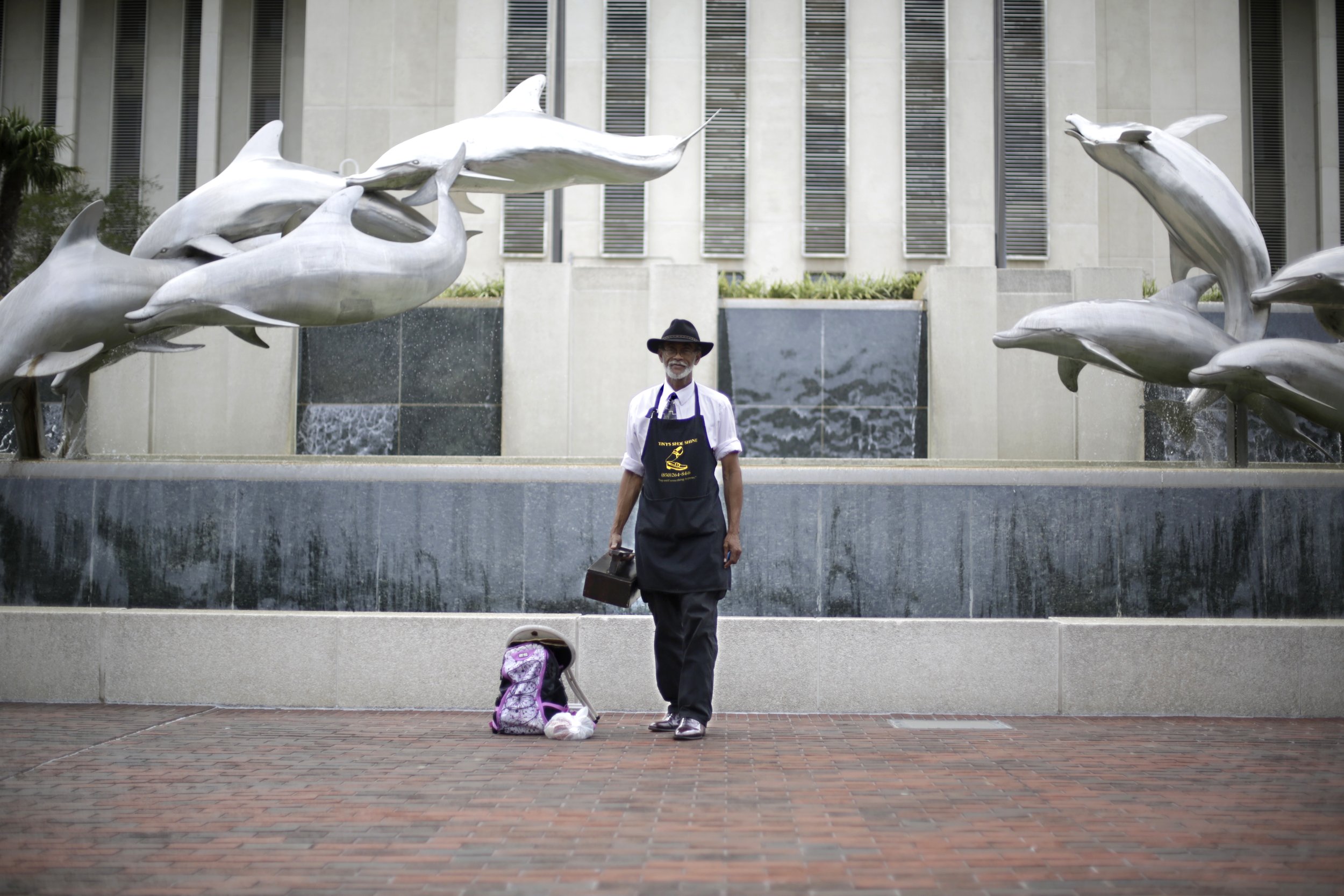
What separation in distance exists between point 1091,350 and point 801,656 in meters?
3.80

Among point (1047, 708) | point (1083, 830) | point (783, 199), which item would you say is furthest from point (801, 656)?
point (783, 199)

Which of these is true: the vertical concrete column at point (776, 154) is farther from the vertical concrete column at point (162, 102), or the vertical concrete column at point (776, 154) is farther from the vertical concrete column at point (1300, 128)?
the vertical concrete column at point (162, 102)

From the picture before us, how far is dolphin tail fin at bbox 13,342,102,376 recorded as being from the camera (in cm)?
922

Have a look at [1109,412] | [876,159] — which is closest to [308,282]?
[1109,412]

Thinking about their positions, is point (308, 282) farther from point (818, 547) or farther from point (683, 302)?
point (683, 302)

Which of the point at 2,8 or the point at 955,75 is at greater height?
the point at 2,8

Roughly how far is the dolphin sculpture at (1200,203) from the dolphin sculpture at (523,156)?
3.56 metres

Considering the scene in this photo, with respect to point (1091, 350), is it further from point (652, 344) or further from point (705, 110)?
point (705, 110)

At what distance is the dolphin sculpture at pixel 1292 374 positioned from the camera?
923 centimetres

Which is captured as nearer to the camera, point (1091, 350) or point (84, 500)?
point (84, 500)

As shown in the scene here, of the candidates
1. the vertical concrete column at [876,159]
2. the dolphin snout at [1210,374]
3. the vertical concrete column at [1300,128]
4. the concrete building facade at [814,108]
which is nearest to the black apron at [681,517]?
the dolphin snout at [1210,374]

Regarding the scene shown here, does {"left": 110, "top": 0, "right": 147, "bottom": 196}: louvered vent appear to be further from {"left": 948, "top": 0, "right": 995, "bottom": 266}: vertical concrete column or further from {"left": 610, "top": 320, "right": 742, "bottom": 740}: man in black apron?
{"left": 610, "top": 320, "right": 742, "bottom": 740}: man in black apron

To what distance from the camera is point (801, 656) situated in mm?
7988

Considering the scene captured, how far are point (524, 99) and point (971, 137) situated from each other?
15950 mm
